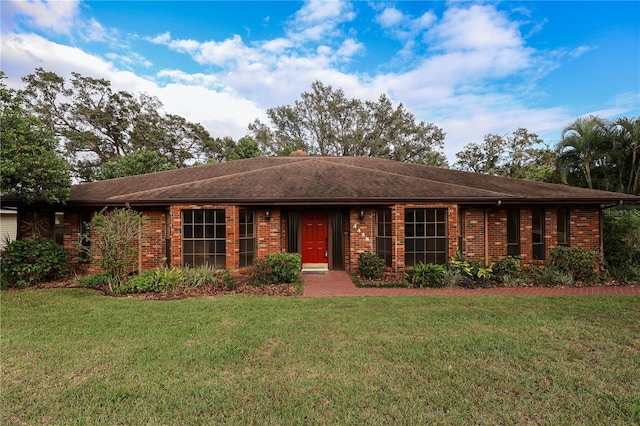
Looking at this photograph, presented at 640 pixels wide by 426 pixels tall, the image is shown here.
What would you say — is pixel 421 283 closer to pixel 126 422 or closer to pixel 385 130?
pixel 126 422

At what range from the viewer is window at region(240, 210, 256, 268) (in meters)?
→ 9.54

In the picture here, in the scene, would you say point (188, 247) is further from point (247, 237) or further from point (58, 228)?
point (58, 228)

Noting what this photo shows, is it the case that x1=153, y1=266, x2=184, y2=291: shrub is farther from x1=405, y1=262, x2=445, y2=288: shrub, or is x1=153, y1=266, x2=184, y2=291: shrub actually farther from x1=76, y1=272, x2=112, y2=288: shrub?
x1=405, y1=262, x2=445, y2=288: shrub

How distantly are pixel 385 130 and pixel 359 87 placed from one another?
4.83 meters

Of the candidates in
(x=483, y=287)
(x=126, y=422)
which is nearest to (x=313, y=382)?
(x=126, y=422)

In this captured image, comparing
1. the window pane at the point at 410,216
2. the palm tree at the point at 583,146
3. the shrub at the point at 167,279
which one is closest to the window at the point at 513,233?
the window pane at the point at 410,216

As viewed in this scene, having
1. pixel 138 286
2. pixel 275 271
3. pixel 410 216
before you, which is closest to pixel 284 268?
pixel 275 271

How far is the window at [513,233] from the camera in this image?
9.99 m

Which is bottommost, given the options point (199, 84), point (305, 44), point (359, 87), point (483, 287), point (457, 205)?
point (483, 287)

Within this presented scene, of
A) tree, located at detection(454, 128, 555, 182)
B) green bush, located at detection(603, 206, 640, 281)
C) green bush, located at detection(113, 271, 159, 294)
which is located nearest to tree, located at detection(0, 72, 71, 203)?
green bush, located at detection(113, 271, 159, 294)

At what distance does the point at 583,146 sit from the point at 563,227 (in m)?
6.99

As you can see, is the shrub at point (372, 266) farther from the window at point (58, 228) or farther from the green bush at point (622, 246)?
the window at point (58, 228)

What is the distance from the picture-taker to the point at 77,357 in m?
3.91

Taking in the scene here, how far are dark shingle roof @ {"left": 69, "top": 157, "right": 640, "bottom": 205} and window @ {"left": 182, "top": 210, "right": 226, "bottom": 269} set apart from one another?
575 mm
